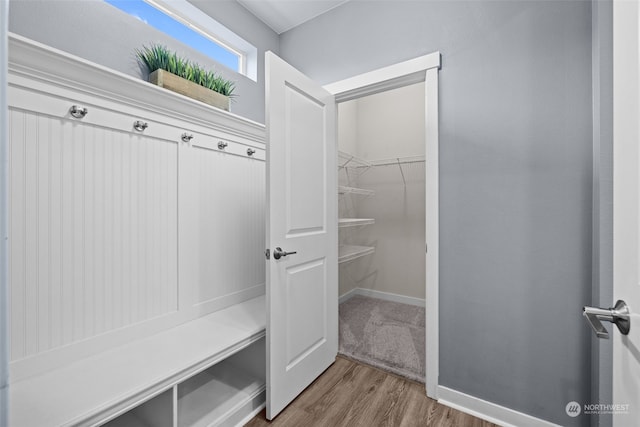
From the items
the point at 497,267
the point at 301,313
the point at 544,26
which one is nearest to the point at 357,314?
the point at 301,313

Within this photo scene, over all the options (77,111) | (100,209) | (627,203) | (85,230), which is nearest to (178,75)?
(77,111)

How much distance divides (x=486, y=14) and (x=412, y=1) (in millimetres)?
471

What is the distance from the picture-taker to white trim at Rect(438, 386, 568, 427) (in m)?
1.42

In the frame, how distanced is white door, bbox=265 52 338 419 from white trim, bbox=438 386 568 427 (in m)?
0.77

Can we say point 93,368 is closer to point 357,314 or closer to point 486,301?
point 486,301

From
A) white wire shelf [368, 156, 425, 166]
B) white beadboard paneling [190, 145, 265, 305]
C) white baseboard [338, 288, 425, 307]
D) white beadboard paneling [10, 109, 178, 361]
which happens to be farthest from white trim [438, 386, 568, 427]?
white wire shelf [368, 156, 425, 166]

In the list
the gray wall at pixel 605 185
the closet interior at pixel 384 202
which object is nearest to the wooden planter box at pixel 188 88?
the closet interior at pixel 384 202

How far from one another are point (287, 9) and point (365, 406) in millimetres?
2784

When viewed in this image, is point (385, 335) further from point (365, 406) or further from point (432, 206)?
point (432, 206)

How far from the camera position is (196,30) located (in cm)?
188

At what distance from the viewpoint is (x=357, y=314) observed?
293cm

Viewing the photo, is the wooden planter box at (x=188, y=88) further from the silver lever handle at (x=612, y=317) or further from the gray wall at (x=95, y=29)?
the silver lever handle at (x=612, y=317)

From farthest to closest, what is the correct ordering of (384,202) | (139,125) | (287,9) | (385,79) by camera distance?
1. (384,202)
2. (287,9)
3. (385,79)
4. (139,125)

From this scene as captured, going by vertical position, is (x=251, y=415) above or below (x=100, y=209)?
below
